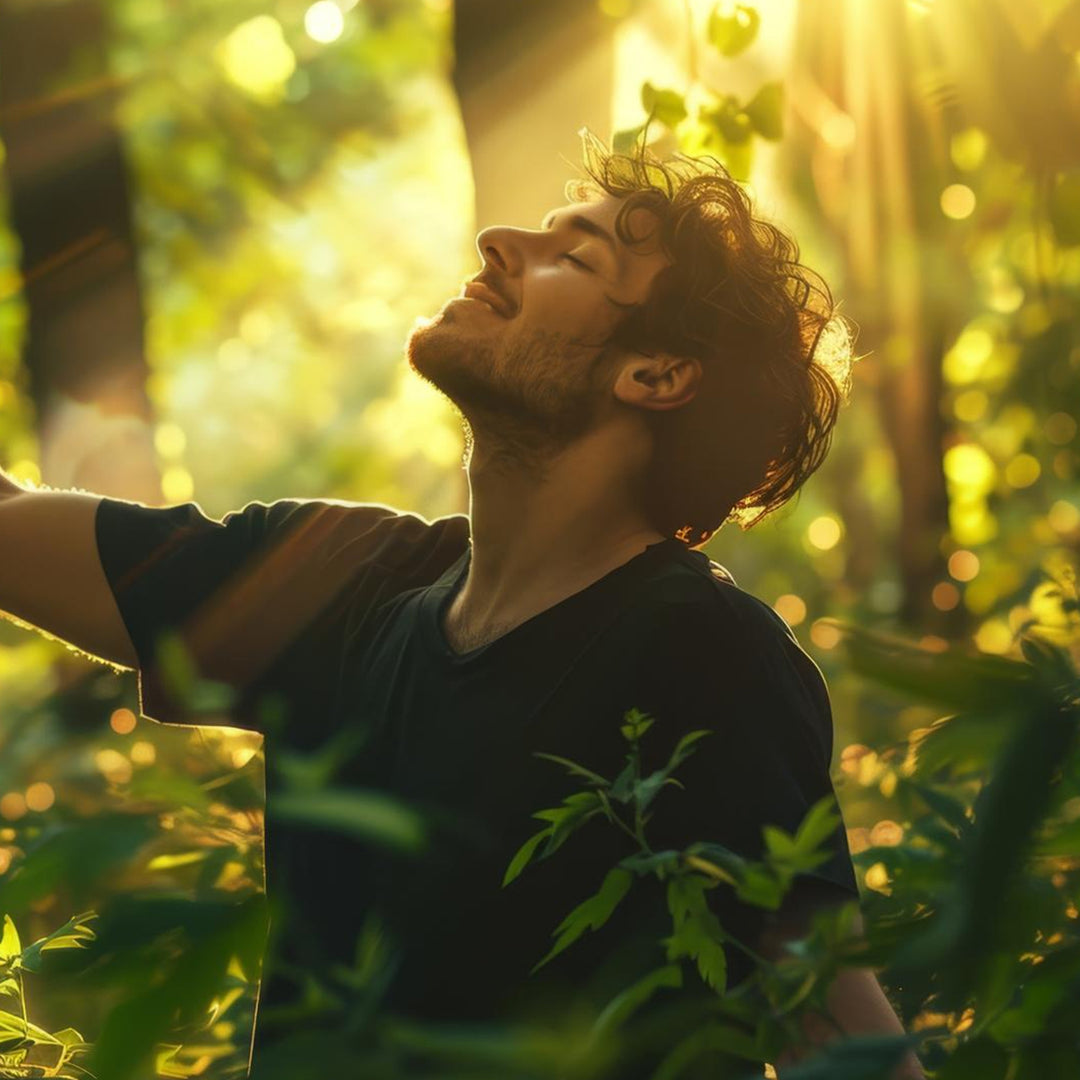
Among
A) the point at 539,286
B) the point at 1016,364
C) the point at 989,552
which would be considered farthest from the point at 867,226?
the point at 539,286

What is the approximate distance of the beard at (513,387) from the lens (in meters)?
2.87

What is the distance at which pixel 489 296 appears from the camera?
300 cm

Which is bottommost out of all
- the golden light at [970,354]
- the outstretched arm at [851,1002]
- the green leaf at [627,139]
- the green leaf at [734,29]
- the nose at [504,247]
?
the golden light at [970,354]

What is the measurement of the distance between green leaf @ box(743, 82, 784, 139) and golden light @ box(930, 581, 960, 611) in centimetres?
379

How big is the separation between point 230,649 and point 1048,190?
2156mm

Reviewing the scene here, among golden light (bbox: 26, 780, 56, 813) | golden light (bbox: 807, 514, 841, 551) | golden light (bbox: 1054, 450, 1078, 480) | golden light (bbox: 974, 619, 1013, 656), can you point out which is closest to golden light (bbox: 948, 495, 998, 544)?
golden light (bbox: 974, 619, 1013, 656)

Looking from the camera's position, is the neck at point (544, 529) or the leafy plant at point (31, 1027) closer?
the leafy plant at point (31, 1027)

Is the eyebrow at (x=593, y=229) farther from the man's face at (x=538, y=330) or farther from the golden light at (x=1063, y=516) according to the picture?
the golden light at (x=1063, y=516)

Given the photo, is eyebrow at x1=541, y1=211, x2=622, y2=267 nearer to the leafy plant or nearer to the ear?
the ear

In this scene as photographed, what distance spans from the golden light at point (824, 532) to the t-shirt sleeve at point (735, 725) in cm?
1093

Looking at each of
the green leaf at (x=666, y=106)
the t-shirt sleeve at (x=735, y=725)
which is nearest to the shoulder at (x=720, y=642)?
the t-shirt sleeve at (x=735, y=725)

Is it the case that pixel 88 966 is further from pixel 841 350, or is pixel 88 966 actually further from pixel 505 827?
pixel 841 350

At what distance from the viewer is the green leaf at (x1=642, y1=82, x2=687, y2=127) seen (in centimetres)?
340

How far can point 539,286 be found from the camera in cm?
299
